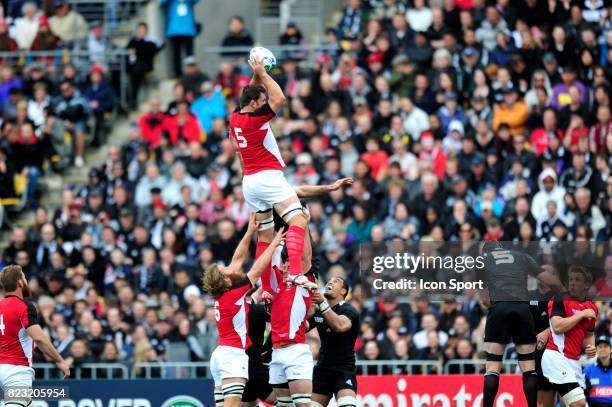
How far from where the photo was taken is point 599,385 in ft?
58.8

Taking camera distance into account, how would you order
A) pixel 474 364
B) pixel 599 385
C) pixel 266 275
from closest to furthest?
pixel 266 275
pixel 599 385
pixel 474 364

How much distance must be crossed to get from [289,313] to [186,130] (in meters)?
10.6

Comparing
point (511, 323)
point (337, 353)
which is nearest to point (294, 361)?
point (337, 353)

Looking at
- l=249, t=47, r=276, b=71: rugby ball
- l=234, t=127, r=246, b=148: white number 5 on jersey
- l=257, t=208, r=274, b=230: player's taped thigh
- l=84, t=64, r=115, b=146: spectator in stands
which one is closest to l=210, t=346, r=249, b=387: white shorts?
l=257, t=208, r=274, b=230: player's taped thigh

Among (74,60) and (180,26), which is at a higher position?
(180,26)

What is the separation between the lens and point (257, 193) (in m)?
16.4

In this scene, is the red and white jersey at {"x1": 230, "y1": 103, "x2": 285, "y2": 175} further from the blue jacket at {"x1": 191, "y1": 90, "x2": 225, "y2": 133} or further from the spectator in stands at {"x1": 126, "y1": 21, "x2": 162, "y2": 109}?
the spectator in stands at {"x1": 126, "y1": 21, "x2": 162, "y2": 109}

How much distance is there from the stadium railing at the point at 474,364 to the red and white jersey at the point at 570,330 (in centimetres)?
297

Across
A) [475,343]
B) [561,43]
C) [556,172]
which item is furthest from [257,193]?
[561,43]

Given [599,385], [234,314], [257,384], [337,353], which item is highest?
[234,314]

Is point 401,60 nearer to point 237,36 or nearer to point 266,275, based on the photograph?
point 237,36

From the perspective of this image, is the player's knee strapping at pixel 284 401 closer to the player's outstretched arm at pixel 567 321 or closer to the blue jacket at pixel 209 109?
the player's outstretched arm at pixel 567 321

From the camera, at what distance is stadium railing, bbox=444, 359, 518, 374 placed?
66.7 feet

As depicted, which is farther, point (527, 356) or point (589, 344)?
point (589, 344)
